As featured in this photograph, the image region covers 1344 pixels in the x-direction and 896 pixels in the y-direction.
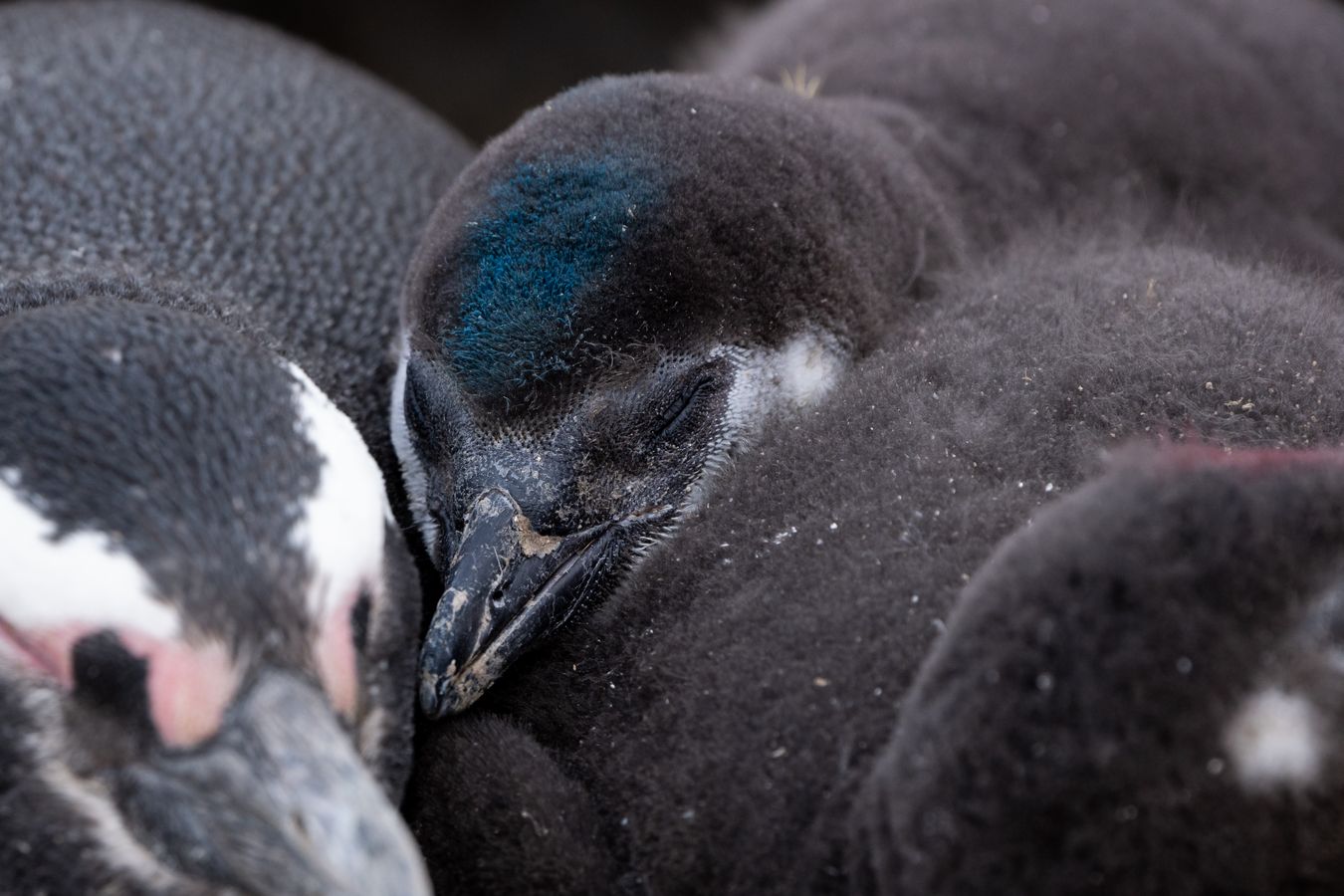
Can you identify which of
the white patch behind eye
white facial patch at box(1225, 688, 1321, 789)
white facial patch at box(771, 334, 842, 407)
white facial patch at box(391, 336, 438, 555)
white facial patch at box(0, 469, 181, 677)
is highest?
white facial patch at box(0, 469, 181, 677)

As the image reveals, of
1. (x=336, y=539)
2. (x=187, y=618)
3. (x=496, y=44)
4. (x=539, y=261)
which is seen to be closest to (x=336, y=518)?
(x=336, y=539)

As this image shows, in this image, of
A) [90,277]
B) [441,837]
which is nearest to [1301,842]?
[441,837]

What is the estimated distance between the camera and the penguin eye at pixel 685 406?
1478 millimetres

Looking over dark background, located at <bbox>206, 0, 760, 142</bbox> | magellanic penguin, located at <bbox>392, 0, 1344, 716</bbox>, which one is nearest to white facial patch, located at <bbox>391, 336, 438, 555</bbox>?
magellanic penguin, located at <bbox>392, 0, 1344, 716</bbox>

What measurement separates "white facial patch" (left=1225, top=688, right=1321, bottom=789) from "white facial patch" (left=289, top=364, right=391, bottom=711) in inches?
23.3

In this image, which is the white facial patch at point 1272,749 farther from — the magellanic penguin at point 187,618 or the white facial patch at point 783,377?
the white facial patch at point 783,377

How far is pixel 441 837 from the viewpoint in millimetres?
1229

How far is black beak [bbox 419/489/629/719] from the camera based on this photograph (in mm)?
1298

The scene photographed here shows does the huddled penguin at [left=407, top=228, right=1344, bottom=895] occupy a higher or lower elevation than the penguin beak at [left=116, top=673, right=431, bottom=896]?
lower

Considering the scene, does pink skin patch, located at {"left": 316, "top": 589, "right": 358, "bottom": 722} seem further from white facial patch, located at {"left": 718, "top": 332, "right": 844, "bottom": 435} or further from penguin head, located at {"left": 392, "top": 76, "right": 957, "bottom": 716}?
white facial patch, located at {"left": 718, "top": 332, "right": 844, "bottom": 435}

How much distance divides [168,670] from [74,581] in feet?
0.27

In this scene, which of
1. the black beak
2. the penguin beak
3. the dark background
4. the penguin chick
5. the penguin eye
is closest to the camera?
the penguin chick

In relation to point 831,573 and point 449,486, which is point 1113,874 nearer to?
point 831,573

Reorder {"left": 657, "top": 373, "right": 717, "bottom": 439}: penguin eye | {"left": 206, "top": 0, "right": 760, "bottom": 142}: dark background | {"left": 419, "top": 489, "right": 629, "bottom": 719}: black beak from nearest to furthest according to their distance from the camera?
1. {"left": 419, "top": 489, "right": 629, "bottom": 719}: black beak
2. {"left": 657, "top": 373, "right": 717, "bottom": 439}: penguin eye
3. {"left": 206, "top": 0, "right": 760, "bottom": 142}: dark background
